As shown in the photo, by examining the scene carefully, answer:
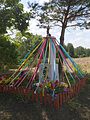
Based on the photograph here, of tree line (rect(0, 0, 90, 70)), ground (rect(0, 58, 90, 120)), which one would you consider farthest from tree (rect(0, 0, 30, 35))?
ground (rect(0, 58, 90, 120))

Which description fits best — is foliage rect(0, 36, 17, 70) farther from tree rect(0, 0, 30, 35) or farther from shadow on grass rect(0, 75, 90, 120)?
shadow on grass rect(0, 75, 90, 120)

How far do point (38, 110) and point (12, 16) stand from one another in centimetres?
691

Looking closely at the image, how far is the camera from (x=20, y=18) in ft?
44.1

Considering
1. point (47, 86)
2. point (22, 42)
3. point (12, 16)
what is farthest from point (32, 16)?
point (22, 42)

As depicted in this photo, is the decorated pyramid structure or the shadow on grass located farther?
the decorated pyramid structure

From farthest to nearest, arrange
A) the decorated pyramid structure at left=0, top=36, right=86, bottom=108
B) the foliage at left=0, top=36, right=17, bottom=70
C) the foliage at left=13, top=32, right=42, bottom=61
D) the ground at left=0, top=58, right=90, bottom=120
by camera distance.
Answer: the foliage at left=13, top=32, right=42, bottom=61
the foliage at left=0, top=36, right=17, bottom=70
the decorated pyramid structure at left=0, top=36, right=86, bottom=108
the ground at left=0, top=58, right=90, bottom=120

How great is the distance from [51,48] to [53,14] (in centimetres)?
400

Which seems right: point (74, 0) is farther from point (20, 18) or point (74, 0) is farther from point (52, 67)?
point (52, 67)

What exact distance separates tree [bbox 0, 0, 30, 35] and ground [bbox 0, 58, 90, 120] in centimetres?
519

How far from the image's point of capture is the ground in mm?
7383

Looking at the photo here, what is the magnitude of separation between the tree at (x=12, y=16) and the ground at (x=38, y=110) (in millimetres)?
5193

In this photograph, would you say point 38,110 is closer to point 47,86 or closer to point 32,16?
point 47,86

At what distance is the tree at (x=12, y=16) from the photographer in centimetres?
1263

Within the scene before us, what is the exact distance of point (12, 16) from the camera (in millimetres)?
12867
